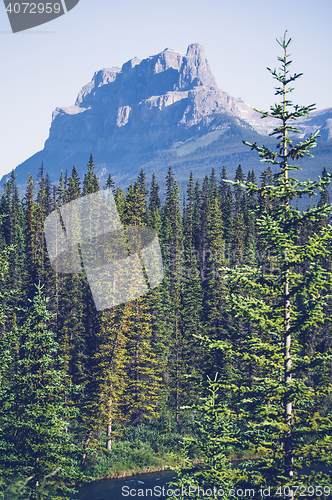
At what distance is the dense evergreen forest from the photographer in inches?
516

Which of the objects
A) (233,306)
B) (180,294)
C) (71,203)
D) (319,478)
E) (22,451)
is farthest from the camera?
(71,203)

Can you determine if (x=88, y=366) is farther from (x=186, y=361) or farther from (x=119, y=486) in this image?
(x=119, y=486)

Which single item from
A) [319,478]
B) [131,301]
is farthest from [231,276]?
[131,301]

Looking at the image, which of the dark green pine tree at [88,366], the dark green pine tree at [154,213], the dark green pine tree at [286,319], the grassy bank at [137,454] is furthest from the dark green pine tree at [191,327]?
the dark green pine tree at [286,319]

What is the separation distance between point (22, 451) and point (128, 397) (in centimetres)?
1932

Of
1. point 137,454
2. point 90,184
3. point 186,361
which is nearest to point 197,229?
point 90,184

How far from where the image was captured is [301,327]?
1331cm

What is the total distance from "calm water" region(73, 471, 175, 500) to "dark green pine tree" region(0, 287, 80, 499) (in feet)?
38.7

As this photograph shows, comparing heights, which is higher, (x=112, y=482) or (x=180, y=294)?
(x=180, y=294)

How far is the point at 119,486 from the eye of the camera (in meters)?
32.6

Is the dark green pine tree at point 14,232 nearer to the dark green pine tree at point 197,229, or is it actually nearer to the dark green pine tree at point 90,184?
the dark green pine tree at point 90,184

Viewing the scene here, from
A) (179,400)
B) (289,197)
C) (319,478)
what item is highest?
(289,197)

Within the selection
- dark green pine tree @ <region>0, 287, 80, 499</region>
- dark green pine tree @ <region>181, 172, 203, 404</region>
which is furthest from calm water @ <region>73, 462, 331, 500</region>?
dark green pine tree @ <region>0, 287, 80, 499</region>

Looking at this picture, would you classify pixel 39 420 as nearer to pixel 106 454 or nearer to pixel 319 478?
pixel 319 478
